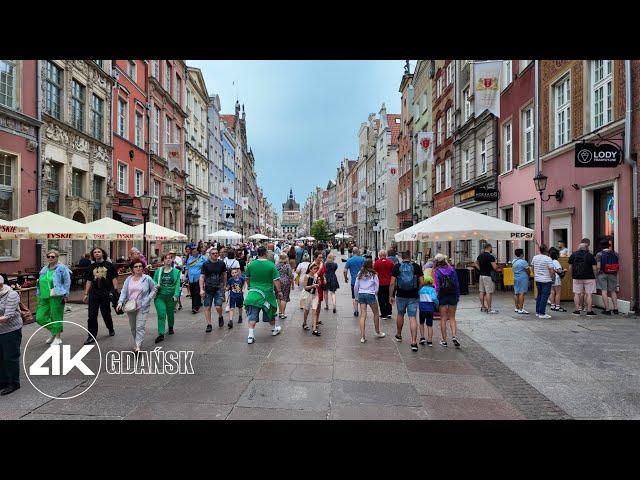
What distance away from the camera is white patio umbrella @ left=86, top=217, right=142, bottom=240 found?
14.1 metres

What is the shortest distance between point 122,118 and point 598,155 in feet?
74.4

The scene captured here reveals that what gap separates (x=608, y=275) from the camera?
10914 mm

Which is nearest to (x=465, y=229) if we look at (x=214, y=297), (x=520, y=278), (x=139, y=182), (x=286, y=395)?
(x=520, y=278)

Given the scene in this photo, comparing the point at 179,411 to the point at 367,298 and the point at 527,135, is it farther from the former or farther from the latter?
the point at 527,135

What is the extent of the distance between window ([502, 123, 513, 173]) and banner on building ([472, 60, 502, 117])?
394 centimetres

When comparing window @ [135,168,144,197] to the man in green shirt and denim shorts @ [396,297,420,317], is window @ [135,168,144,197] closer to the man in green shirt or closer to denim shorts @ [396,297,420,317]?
the man in green shirt

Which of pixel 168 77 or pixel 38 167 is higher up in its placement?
pixel 168 77

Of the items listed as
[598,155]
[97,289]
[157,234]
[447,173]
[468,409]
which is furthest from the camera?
[447,173]

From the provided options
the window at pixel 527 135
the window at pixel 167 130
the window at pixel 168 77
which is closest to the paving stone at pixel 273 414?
the window at pixel 527 135

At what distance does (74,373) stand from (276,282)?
12.0ft

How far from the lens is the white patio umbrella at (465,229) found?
13.4m
